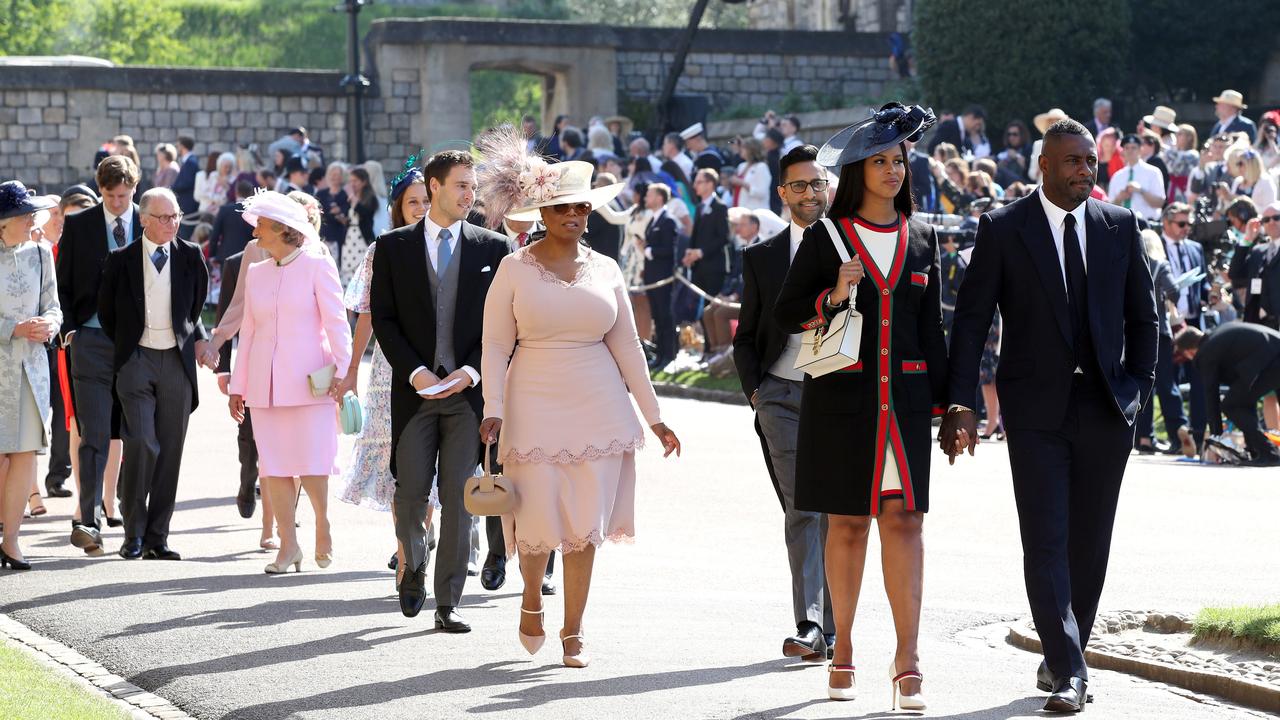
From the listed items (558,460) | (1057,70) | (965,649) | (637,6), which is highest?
(637,6)

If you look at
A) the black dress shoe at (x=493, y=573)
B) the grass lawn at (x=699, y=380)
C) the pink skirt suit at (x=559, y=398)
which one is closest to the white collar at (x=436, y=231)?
the pink skirt suit at (x=559, y=398)

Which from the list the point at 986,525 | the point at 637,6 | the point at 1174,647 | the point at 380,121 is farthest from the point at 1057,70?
the point at 637,6

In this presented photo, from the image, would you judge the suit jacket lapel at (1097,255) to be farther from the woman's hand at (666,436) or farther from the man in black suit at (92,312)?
the man in black suit at (92,312)

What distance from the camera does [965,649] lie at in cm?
807

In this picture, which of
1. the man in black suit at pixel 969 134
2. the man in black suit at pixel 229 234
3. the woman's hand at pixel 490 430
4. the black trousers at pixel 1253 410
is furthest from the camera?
the man in black suit at pixel 969 134

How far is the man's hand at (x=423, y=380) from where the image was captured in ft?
26.8

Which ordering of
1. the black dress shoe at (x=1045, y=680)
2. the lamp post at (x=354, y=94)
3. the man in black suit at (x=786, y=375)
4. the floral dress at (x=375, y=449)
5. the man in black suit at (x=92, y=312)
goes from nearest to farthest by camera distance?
the black dress shoe at (x=1045, y=680) < the man in black suit at (x=786, y=375) < the floral dress at (x=375, y=449) < the man in black suit at (x=92, y=312) < the lamp post at (x=354, y=94)

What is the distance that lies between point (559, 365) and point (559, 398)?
0.12 m

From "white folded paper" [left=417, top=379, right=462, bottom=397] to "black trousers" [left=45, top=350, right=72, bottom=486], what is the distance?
5.44 m

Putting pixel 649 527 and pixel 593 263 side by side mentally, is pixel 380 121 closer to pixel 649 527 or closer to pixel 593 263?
pixel 649 527

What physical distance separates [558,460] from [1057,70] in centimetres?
2337

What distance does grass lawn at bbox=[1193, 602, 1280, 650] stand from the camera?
763 cm

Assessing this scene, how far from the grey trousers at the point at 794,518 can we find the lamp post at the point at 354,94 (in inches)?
981

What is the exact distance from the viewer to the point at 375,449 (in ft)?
30.7
